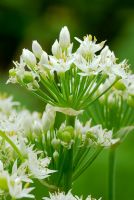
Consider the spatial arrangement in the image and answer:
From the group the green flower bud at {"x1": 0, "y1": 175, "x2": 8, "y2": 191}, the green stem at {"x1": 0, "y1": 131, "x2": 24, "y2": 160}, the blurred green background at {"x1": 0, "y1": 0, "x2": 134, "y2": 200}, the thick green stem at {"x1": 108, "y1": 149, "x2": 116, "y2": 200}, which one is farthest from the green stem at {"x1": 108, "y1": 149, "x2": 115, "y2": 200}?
the blurred green background at {"x1": 0, "y1": 0, "x2": 134, "y2": 200}

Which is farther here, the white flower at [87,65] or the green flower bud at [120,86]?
the green flower bud at [120,86]

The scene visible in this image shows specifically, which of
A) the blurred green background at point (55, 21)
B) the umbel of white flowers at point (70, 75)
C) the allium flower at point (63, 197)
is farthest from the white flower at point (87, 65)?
the blurred green background at point (55, 21)

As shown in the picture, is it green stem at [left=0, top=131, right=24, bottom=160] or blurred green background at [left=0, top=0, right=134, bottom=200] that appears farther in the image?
blurred green background at [left=0, top=0, right=134, bottom=200]

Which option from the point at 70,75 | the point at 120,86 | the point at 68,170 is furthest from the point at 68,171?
the point at 120,86

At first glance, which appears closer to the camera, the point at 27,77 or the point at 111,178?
the point at 27,77

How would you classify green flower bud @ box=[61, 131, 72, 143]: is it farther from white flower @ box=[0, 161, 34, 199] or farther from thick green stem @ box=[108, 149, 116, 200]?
thick green stem @ box=[108, 149, 116, 200]

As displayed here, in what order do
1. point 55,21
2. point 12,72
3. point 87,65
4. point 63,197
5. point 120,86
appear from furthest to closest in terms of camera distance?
point 55,21, point 120,86, point 12,72, point 87,65, point 63,197

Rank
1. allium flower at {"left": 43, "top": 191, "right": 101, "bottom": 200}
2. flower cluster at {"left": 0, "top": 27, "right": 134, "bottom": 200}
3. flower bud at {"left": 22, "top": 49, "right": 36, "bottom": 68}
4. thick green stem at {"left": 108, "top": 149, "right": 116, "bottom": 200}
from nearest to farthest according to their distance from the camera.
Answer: allium flower at {"left": 43, "top": 191, "right": 101, "bottom": 200} → flower cluster at {"left": 0, "top": 27, "right": 134, "bottom": 200} → flower bud at {"left": 22, "top": 49, "right": 36, "bottom": 68} → thick green stem at {"left": 108, "top": 149, "right": 116, "bottom": 200}

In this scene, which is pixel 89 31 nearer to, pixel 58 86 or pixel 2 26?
pixel 2 26

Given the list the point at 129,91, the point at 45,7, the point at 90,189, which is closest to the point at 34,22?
the point at 45,7

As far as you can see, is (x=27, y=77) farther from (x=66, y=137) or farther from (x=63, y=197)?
(x=63, y=197)

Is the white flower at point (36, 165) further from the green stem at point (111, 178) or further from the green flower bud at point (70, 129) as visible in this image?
the green stem at point (111, 178)
